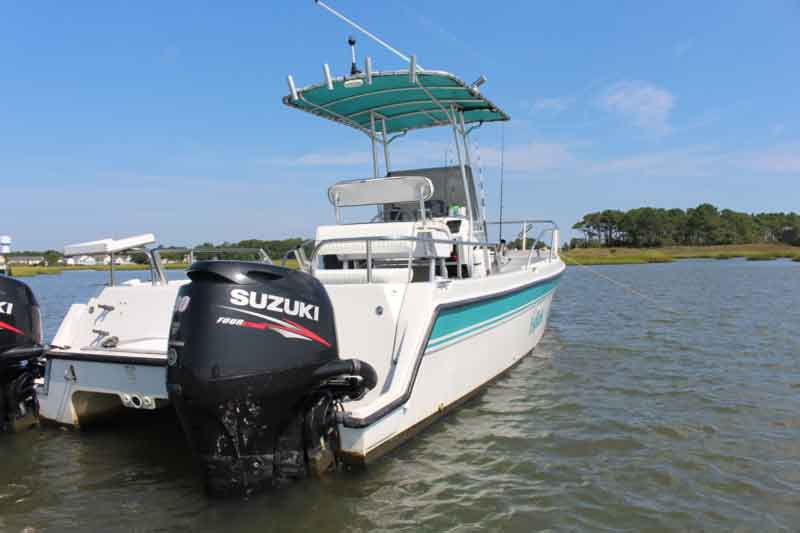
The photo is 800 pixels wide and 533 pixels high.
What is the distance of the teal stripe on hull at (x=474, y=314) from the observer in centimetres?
468

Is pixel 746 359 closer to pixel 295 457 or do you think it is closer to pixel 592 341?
pixel 592 341

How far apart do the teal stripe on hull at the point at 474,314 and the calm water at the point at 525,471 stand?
2.76ft

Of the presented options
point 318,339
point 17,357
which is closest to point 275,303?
point 318,339

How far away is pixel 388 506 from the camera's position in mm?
3541

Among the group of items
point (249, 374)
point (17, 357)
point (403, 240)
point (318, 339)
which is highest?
point (403, 240)

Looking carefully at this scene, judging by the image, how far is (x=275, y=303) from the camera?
11.3ft

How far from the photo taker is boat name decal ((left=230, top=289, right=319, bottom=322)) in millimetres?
3350

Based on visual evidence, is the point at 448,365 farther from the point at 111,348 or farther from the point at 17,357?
the point at 17,357

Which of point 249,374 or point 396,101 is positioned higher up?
point 396,101

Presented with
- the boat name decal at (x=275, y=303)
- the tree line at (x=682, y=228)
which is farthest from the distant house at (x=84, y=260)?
the tree line at (x=682, y=228)

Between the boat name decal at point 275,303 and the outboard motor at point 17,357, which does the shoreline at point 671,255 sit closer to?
the outboard motor at point 17,357

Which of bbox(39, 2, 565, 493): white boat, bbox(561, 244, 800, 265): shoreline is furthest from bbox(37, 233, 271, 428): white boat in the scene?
bbox(561, 244, 800, 265): shoreline

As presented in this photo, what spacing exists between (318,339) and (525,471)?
6.06 ft

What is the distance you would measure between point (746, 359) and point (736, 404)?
2366 mm
